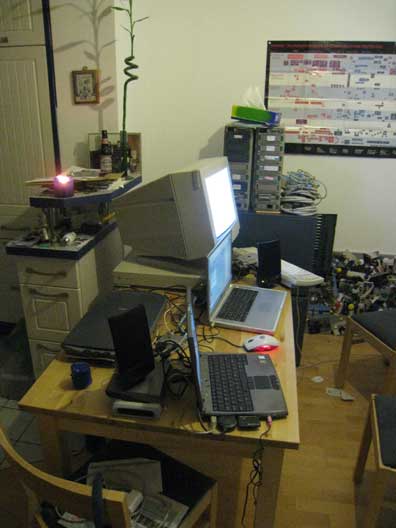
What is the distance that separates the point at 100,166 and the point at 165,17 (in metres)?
1.15

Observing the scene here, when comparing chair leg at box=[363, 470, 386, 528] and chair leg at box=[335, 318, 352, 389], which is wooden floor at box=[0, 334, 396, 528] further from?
chair leg at box=[363, 470, 386, 528]

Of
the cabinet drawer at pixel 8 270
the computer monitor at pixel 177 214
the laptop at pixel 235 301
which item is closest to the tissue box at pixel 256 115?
the computer monitor at pixel 177 214

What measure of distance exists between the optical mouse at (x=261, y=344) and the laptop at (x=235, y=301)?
0.25 ft

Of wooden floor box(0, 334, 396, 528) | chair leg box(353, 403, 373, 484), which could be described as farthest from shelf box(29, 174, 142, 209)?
chair leg box(353, 403, 373, 484)

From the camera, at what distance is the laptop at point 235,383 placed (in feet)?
3.77

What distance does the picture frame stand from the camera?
99.2 inches

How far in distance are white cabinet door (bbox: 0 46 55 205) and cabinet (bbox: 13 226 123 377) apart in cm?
82

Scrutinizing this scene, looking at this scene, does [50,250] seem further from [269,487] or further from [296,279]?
[269,487]

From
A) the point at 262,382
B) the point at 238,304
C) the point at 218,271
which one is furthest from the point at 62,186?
the point at 262,382

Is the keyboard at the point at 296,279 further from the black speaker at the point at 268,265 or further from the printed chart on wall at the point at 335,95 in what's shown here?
the printed chart on wall at the point at 335,95

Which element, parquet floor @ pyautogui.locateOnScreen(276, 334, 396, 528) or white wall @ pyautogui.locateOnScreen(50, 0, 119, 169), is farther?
white wall @ pyautogui.locateOnScreen(50, 0, 119, 169)

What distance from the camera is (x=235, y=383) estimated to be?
1262 millimetres

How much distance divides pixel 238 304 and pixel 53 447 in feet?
2.87

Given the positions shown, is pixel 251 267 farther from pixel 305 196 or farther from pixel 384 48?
pixel 384 48
